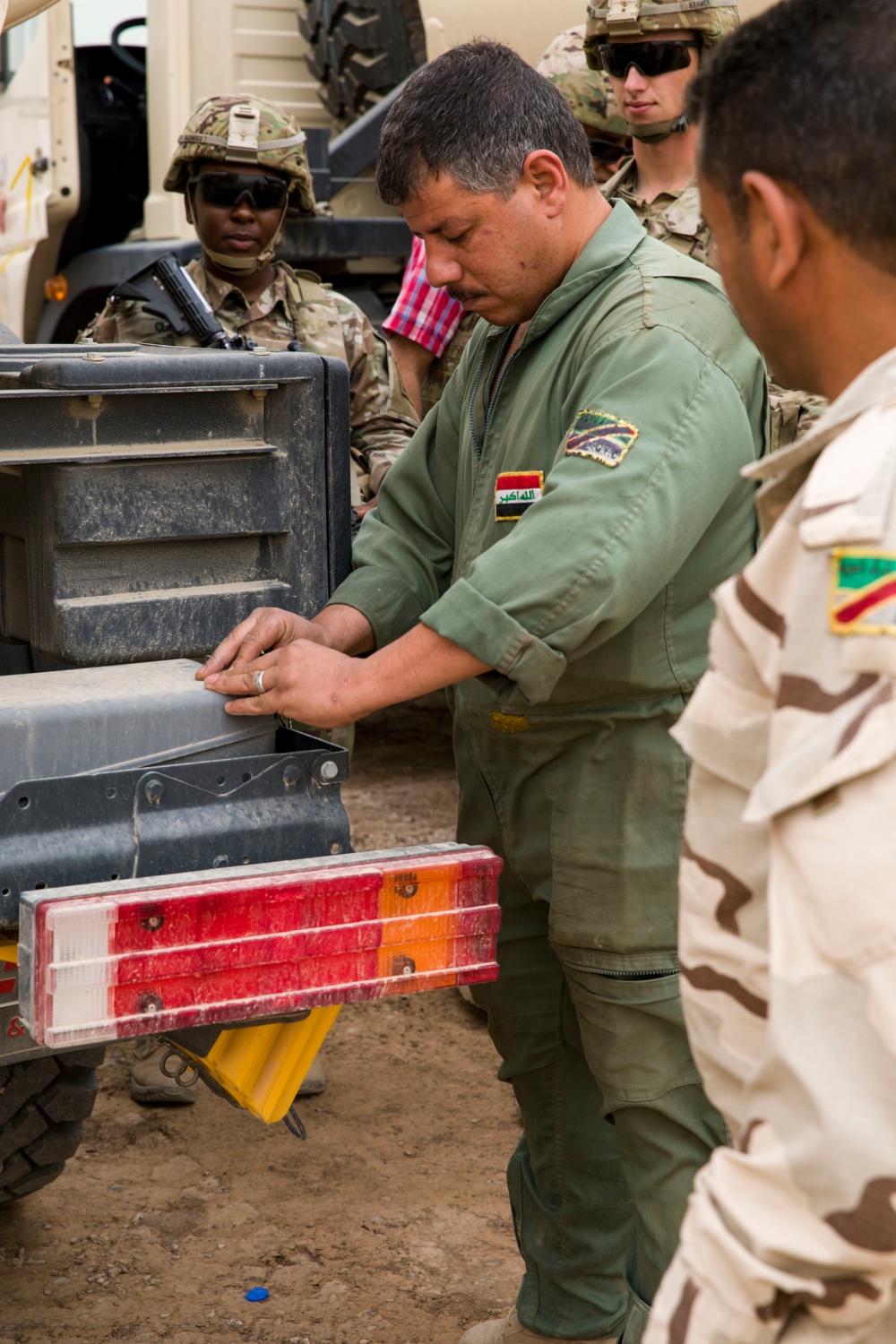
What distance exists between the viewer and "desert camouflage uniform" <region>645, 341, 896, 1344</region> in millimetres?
815

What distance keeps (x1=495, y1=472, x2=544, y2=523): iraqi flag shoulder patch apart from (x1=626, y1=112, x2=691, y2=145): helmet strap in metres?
1.67

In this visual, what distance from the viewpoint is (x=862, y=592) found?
83 cm

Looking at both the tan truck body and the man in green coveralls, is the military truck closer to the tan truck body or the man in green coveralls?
the tan truck body

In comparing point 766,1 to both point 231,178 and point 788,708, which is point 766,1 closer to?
point 231,178

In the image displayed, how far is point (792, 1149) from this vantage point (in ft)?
2.75

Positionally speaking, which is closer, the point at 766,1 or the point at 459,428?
the point at 459,428

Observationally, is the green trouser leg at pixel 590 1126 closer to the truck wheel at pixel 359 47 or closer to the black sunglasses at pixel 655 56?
the black sunglasses at pixel 655 56

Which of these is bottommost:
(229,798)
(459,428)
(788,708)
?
(229,798)

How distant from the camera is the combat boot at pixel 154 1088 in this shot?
316 cm

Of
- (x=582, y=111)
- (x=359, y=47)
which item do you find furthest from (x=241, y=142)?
(x=359, y=47)

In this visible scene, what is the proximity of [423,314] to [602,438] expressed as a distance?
2.04 m

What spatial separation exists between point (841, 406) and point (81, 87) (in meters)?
4.93

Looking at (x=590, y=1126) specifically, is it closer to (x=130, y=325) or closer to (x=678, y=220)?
(x=678, y=220)

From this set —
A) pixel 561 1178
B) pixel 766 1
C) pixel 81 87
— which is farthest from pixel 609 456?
pixel 81 87
